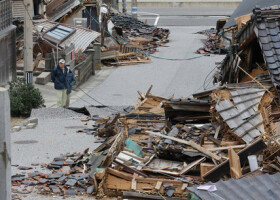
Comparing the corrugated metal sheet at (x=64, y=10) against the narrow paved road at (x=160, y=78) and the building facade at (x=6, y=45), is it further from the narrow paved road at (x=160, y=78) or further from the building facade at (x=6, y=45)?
the building facade at (x=6, y=45)

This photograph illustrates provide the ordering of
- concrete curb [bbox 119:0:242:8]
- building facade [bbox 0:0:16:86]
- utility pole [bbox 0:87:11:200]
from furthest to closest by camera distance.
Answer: concrete curb [bbox 119:0:242:8], building facade [bbox 0:0:16:86], utility pole [bbox 0:87:11:200]

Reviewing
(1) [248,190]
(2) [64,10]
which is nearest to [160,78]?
(2) [64,10]

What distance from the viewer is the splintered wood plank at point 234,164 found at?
37.4 ft

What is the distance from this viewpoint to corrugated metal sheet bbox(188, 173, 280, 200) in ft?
30.9

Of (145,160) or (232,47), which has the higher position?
(232,47)

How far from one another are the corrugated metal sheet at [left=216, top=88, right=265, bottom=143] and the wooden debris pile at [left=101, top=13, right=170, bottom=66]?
19191 mm

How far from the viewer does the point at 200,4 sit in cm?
7162

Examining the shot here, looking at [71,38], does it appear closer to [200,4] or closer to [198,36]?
[198,36]

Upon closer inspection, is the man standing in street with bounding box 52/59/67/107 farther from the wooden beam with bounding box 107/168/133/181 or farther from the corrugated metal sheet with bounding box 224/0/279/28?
the wooden beam with bounding box 107/168/133/181

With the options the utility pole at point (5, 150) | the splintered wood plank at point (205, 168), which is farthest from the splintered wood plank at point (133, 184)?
the utility pole at point (5, 150)

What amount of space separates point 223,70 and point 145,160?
5.38 m

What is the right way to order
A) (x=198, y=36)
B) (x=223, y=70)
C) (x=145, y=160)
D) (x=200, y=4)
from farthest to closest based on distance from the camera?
(x=200, y=4) < (x=198, y=36) < (x=223, y=70) < (x=145, y=160)

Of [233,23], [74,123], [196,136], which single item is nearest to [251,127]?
[196,136]

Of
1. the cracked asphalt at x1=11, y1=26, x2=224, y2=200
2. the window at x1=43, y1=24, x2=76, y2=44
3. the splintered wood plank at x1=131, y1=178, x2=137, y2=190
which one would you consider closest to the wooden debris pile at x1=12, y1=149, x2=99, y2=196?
the cracked asphalt at x1=11, y1=26, x2=224, y2=200
